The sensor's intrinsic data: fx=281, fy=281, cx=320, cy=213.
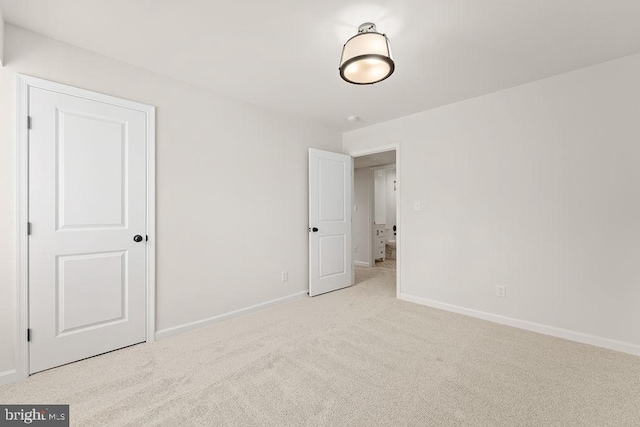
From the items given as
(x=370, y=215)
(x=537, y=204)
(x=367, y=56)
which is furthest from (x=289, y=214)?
(x=370, y=215)

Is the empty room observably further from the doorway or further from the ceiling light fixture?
the doorway

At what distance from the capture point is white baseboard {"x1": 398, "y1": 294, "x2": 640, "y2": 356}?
2351mm

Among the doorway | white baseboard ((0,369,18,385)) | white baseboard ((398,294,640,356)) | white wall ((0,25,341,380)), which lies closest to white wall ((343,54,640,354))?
white baseboard ((398,294,640,356))

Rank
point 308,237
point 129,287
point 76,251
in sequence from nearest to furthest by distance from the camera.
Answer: point 76,251 < point 129,287 < point 308,237

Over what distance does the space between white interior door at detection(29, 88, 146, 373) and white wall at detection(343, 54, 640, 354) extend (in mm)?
3091

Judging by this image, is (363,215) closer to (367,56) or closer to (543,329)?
(543,329)

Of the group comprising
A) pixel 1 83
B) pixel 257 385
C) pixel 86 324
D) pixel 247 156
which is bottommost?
pixel 257 385

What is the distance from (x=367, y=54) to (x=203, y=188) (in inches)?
80.1

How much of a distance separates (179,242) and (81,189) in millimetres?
875

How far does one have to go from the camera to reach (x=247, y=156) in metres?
3.27

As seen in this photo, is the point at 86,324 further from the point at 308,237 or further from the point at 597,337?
the point at 597,337

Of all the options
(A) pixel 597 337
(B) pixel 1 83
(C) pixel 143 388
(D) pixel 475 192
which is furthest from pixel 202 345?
(A) pixel 597 337

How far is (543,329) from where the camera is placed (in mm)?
2717

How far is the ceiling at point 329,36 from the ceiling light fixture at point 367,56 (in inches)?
6.8
